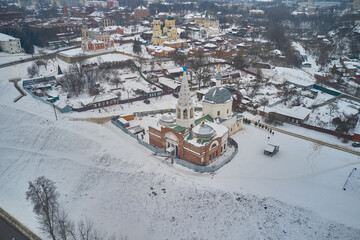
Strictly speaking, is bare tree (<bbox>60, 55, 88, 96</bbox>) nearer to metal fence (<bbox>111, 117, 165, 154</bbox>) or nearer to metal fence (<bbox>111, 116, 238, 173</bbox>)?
metal fence (<bbox>111, 117, 165, 154</bbox>)

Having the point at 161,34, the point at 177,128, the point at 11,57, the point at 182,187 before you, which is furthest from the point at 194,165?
the point at 161,34

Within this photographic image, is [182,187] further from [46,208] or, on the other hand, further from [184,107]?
[46,208]

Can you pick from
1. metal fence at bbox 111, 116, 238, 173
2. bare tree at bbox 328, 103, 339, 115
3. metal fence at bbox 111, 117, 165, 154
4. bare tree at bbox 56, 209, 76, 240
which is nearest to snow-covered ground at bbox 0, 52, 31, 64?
metal fence at bbox 111, 117, 165, 154

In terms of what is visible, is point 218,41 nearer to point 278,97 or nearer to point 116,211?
point 278,97

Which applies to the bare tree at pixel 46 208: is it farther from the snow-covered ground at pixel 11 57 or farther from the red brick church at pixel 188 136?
the snow-covered ground at pixel 11 57

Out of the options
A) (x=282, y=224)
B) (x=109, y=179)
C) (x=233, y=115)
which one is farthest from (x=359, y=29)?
(x=109, y=179)
